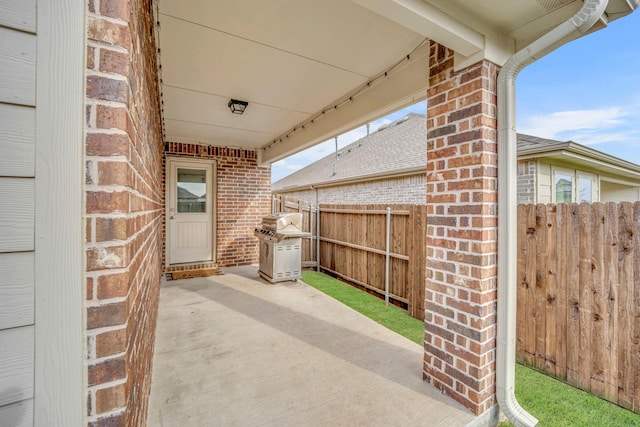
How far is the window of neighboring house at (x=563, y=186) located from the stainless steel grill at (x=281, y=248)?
4678 millimetres

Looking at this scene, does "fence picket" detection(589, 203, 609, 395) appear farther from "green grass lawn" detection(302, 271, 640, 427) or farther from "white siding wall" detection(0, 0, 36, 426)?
"white siding wall" detection(0, 0, 36, 426)

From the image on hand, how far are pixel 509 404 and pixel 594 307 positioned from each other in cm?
116

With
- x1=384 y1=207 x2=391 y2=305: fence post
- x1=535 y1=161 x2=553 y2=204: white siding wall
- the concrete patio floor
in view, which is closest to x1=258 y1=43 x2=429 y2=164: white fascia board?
x1=384 y1=207 x2=391 y2=305: fence post

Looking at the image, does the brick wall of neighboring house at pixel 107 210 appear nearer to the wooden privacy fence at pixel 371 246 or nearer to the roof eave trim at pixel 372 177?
the wooden privacy fence at pixel 371 246

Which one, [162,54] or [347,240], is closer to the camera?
[162,54]

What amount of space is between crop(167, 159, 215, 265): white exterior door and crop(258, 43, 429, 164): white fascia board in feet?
8.67

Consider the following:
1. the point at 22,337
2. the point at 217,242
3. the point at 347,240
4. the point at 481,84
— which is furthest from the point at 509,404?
the point at 217,242

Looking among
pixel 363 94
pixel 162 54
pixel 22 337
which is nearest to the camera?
pixel 22 337

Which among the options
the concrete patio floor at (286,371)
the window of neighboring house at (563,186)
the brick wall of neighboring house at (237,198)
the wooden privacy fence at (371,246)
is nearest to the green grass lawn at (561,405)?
the concrete patio floor at (286,371)

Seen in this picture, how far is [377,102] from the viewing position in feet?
10.4

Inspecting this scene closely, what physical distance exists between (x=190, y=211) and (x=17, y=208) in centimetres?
583

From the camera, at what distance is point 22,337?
2.59 feet

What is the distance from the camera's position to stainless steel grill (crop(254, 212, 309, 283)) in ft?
16.9

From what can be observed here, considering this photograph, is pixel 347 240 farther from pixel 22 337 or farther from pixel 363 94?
pixel 22 337
